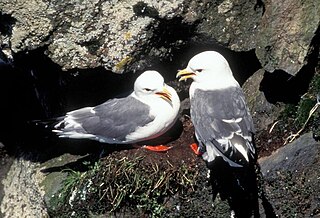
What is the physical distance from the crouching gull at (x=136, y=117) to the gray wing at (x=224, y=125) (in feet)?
0.85

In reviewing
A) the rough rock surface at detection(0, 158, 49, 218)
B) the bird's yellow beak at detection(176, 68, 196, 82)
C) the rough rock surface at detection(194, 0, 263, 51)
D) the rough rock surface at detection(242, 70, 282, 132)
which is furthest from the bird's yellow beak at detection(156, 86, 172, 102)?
the rough rock surface at detection(0, 158, 49, 218)

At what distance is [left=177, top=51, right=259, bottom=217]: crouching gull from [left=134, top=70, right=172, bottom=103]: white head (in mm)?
175

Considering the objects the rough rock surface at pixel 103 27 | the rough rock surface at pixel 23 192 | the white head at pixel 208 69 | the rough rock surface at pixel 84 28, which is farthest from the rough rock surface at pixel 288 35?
the rough rock surface at pixel 23 192

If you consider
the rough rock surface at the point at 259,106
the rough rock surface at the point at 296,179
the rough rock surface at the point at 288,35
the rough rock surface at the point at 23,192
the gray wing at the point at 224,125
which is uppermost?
the rough rock surface at the point at 288,35

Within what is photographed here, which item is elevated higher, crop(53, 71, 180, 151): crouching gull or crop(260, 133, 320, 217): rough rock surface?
crop(53, 71, 180, 151): crouching gull

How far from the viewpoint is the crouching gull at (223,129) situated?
700 cm

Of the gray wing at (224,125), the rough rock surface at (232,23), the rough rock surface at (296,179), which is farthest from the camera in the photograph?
the rough rock surface at (232,23)

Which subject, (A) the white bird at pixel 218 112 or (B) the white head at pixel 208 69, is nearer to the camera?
(A) the white bird at pixel 218 112

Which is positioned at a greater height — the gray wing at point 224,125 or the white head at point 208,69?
the white head at point 208,69

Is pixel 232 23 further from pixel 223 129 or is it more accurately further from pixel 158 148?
pixel 158 148

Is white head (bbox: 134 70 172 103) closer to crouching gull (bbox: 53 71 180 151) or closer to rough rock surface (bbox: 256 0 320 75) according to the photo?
crouching gull (bbox: 53 71 180 151)

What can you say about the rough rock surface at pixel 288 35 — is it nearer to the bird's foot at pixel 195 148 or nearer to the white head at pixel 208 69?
the white head at pixel 208 69

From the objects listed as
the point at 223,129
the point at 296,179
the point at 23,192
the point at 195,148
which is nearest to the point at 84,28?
the point at 195,148

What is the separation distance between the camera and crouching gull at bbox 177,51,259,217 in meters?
7.00
